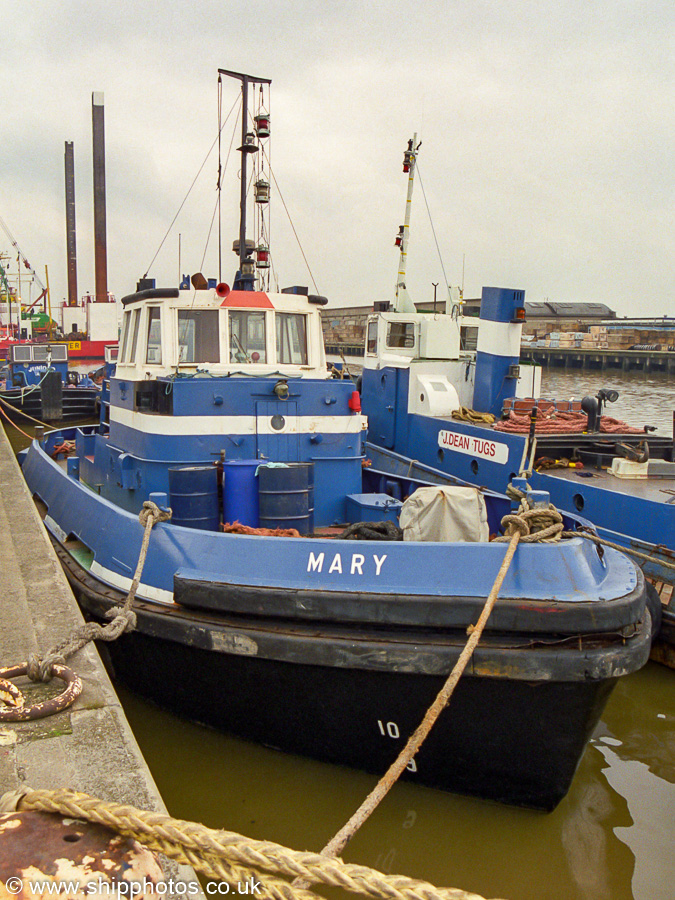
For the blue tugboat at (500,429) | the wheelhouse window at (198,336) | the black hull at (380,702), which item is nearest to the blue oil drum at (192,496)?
the black hull at (380,702)

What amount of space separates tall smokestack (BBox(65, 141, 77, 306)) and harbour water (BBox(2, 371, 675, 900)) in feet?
106

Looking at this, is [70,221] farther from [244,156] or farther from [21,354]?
[244,156]

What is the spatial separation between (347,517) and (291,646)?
2.47 metres

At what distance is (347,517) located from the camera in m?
6.57

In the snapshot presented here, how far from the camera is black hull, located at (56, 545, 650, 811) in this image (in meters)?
4.00

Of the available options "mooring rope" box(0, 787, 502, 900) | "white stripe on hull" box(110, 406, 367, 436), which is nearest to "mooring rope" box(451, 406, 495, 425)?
"white stripe on hull" box(110, 406, 367, 436)

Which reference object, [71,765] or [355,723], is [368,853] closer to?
[355,723]

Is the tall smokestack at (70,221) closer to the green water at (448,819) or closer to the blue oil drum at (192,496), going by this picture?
the blue oil drum at (192,496)

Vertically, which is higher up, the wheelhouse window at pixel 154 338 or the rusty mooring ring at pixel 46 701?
the wheelhouse window at pixel 154 338

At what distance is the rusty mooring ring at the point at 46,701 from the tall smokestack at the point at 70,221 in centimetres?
3337

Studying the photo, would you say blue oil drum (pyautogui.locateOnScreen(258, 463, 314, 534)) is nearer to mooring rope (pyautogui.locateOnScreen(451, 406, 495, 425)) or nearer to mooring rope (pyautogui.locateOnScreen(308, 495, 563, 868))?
mooring rope (pyautogui.locateOnScreen(308, 495, 563, 868))

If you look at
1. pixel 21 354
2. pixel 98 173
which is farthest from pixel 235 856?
pixel 98 173

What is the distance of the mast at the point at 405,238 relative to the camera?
1238 cm

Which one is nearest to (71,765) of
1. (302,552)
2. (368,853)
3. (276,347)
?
(302,552)
